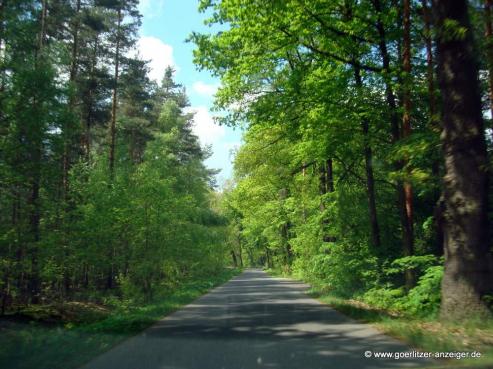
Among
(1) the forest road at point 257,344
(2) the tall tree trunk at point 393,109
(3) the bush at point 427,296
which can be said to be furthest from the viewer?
(2) the tall tree trunk at point 393,109

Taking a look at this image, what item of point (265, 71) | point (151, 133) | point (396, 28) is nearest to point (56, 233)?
point (265, 71)

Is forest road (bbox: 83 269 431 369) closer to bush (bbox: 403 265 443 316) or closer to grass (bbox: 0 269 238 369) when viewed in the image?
grass (bbox: 0 269 238 369)

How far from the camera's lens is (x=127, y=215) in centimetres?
2098

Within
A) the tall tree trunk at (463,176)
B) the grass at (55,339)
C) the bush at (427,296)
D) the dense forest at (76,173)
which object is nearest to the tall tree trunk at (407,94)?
the bush at (427,296)

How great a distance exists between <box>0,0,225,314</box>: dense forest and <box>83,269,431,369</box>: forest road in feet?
23.4

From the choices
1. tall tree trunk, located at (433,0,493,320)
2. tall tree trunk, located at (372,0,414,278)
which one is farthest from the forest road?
tall tree trunk, located at (372,0,414,278)

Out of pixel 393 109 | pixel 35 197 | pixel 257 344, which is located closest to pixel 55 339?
pixel 257 344

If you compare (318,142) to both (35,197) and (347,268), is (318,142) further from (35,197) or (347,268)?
(35,197)

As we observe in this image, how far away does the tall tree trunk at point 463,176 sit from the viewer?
835cm

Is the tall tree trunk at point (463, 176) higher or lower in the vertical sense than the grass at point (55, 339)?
higher

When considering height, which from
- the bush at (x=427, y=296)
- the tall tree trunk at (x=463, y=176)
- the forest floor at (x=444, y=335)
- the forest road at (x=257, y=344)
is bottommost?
the forest road at (x=257, y=344)

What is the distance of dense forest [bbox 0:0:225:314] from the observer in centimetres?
1545

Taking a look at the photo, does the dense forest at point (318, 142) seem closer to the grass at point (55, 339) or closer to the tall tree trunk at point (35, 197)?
the tall tree trunk at point (35, 197)

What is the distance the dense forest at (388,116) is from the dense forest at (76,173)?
598cm
